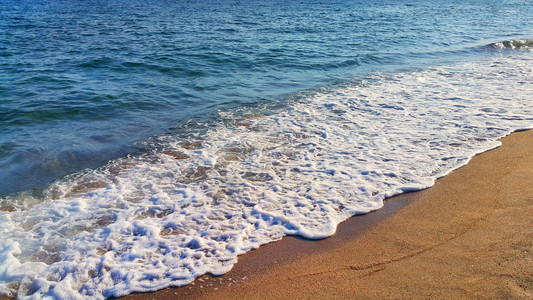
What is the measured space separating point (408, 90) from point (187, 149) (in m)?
6.42

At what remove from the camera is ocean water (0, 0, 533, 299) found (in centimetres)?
397

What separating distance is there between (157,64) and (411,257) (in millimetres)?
10979

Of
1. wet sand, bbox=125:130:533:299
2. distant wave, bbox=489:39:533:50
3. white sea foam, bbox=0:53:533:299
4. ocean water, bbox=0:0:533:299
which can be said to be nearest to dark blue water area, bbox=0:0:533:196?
ocean water, bbox=0:0:533:299

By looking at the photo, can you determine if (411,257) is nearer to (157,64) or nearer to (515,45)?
(157,64)

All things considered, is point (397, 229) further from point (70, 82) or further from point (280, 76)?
point (70, 82)

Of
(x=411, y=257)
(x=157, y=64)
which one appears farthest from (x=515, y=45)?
(x=411, y=257)

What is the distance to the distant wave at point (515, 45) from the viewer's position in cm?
1681

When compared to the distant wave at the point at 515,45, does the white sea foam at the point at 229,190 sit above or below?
below

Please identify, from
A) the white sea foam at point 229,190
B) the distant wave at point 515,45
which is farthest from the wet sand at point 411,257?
the distant wave at point 515,45

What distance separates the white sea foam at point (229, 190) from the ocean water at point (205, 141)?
0.02 meters

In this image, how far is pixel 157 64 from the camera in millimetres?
12547

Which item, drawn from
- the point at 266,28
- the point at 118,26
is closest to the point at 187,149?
the point at 266,28

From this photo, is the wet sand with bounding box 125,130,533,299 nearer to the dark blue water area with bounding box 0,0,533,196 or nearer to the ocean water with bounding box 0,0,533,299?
the ocean water with bounding box 0,0,533,299

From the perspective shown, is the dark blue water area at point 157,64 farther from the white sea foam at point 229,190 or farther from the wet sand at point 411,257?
the wet sand at point 411,257
